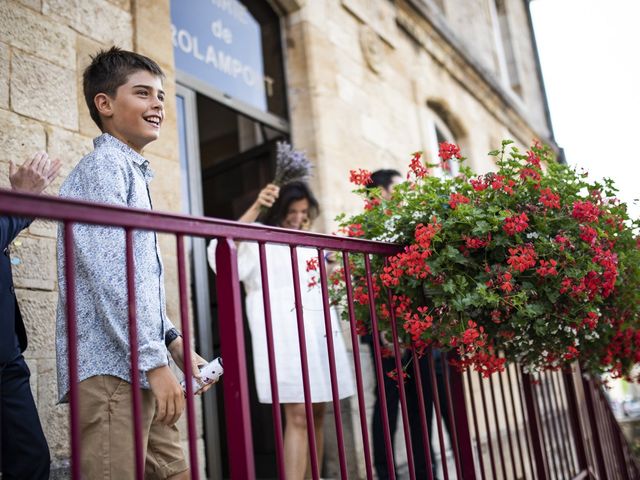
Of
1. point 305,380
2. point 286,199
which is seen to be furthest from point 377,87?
point 305,380

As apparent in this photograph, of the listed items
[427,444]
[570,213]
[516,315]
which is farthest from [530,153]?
[427,444]

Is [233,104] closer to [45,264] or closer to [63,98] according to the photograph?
[63,98]

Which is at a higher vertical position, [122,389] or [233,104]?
[233,104]

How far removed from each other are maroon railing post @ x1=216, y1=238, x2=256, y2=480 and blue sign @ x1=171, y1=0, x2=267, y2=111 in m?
2.94

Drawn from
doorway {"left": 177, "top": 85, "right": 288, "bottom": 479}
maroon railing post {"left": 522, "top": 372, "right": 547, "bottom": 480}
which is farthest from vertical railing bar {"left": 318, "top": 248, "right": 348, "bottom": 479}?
doorway {"left": 177, "top": 85, "right": 288, "bottom": 479}

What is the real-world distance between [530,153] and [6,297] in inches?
83.2

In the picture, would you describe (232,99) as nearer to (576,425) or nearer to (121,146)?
(121,146)

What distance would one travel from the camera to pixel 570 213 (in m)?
2.50

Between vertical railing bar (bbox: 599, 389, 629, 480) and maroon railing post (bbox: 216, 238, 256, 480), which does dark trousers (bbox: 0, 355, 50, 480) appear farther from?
vertical railing bar (bbox: 599, 389, 629, 480)

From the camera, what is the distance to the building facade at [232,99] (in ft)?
8.89

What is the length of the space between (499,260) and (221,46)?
10.4 ft

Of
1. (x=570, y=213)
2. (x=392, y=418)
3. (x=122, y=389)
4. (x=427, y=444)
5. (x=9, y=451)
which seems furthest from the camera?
(x=392, y=418)

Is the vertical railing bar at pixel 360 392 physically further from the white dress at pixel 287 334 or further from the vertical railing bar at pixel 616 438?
the vertical railing bar at pixel 616 438

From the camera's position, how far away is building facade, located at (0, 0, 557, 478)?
271 cm
